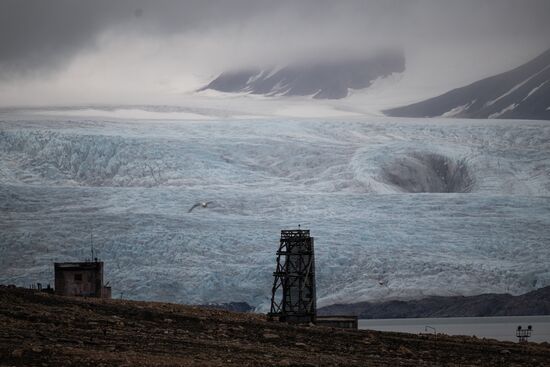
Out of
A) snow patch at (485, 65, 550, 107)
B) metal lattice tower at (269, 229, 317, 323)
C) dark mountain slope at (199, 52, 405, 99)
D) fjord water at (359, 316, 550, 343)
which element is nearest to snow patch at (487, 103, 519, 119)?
snow patch at (485, 65, 550, 107)

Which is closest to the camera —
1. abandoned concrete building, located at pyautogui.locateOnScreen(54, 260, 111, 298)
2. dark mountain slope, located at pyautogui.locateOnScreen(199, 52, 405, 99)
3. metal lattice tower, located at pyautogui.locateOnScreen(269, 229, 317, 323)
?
metal lattice tower, located at pyautogui.locateOnScreen(269, 229, 317, 323)

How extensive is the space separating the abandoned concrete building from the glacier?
1521 centimetres

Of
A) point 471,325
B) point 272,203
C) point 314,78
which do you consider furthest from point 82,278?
point 314,78

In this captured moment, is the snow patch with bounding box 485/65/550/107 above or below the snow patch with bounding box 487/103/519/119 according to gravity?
above

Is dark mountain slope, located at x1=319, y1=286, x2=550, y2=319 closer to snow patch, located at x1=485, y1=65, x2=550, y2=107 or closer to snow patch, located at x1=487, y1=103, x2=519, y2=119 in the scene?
snow patch, located at x1=487, y1=103, x2=519, y2=119

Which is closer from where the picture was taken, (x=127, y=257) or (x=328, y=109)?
(x=127, y=257)

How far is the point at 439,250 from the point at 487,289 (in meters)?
2.29

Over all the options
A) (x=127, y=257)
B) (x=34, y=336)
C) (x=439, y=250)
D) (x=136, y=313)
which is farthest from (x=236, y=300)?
(x=34, y=336)

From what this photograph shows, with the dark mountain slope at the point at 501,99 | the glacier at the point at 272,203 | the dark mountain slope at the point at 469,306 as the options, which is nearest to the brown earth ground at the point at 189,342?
the glacier at the point at 272,203

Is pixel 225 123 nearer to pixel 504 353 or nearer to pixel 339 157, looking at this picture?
pixel 339 157

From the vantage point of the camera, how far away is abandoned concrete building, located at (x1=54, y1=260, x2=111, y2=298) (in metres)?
29.9

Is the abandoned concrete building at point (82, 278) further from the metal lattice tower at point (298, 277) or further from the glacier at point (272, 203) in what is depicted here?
the glacier at point (272, 203)

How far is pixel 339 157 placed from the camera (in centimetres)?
6481

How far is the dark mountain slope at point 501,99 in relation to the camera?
104188mm
